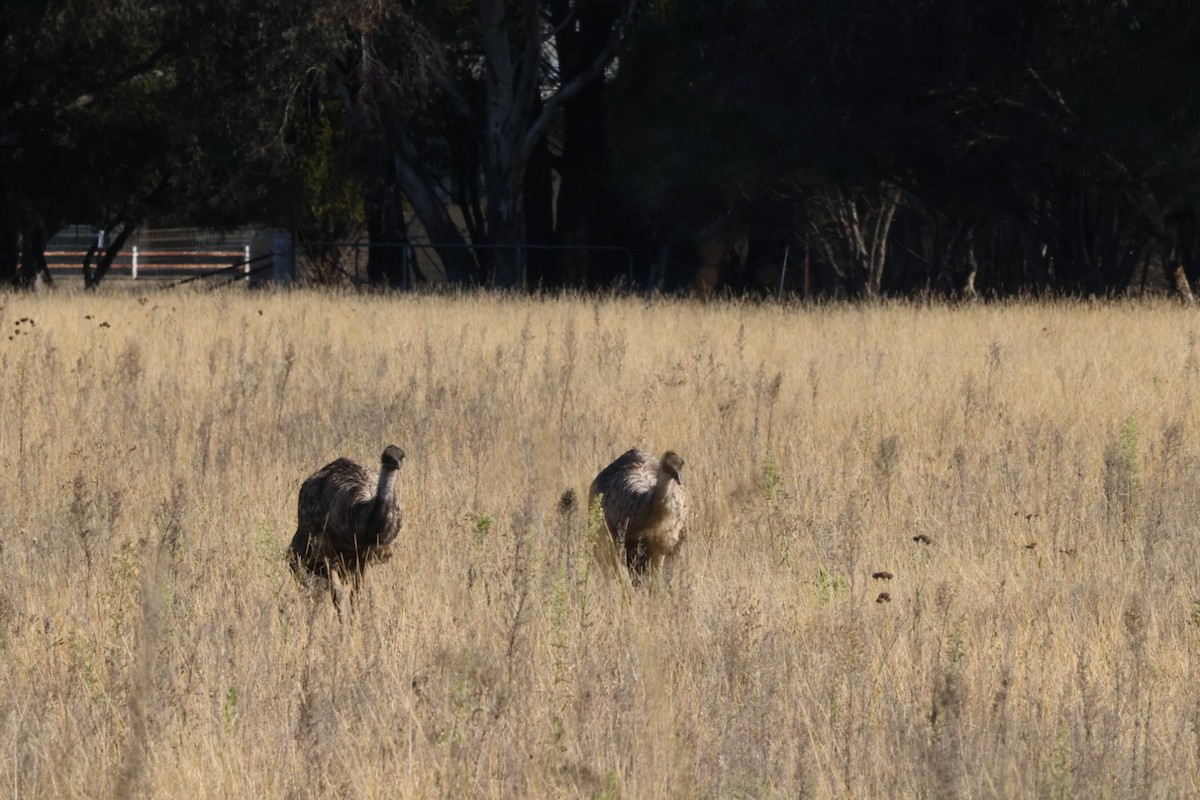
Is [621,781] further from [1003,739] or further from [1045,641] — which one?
[1045,641]

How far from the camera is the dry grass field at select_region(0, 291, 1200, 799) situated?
4.09 metres

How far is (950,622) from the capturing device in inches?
223

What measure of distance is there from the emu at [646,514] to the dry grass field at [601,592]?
0.17 m

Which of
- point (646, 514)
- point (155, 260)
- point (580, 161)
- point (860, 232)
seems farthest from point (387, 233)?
point (155, 260)

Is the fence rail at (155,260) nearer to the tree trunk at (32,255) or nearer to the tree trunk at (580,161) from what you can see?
the tree trunk at (32,255)

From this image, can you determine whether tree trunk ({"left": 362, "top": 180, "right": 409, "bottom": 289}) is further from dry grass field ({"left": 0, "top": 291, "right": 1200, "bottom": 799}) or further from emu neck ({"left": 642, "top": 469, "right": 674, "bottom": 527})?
emu neck ({"left": 642, "top": 469, "right": 674, "bottom": 527})

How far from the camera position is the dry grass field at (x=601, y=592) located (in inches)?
161

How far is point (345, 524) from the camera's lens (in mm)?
5781

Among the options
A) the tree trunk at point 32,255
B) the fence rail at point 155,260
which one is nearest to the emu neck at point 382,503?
the tree trunk at point 32,255

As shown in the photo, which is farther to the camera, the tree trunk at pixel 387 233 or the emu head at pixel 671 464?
the tree trunk at pixel 387 233

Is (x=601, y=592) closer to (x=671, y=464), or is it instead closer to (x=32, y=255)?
(x=671, y=464)

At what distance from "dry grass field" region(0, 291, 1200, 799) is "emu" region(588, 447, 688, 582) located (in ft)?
0.57

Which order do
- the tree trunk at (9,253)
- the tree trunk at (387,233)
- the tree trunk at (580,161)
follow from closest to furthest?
the tree trunk at (9,253), the tree trunk at (580,161), the tree trunk at (387,233)

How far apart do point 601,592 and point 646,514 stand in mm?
365
